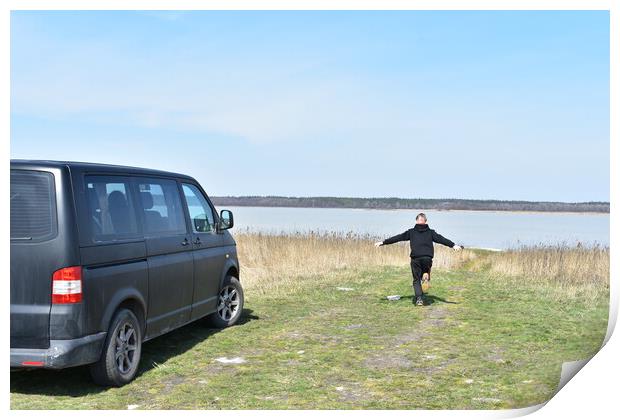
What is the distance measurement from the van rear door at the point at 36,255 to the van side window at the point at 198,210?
9.46ft

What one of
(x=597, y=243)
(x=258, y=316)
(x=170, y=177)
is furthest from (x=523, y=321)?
(x=597, y=243)

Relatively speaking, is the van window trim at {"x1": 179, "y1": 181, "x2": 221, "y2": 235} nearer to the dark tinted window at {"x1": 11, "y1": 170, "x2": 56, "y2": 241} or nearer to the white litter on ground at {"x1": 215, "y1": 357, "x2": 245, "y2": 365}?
the white litter on ground at {"x1": 215, "y1": 357, "x2": 245, "y2": 365}

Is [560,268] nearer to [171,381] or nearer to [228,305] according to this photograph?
[228,305]

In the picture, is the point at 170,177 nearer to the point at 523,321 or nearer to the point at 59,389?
the point at 59,389

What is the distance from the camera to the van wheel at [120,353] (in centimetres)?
675

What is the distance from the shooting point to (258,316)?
1149cm

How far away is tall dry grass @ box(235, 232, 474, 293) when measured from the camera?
18.2 metres

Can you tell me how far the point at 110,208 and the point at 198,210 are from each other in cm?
241

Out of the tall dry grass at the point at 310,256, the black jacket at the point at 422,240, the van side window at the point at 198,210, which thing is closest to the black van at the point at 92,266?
the van side window at the point at 198,210

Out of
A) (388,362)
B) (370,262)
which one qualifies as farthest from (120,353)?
(370,262)

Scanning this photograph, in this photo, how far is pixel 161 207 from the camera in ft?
27.3

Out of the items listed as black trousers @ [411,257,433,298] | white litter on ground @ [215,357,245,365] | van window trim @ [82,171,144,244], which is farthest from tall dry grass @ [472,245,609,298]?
van window trim @ [82,171,144,244]

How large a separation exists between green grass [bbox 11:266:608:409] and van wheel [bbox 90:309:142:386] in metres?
0.13

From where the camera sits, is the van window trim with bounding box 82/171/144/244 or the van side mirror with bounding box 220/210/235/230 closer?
the van window trim with bounding box 82/171/144/244
